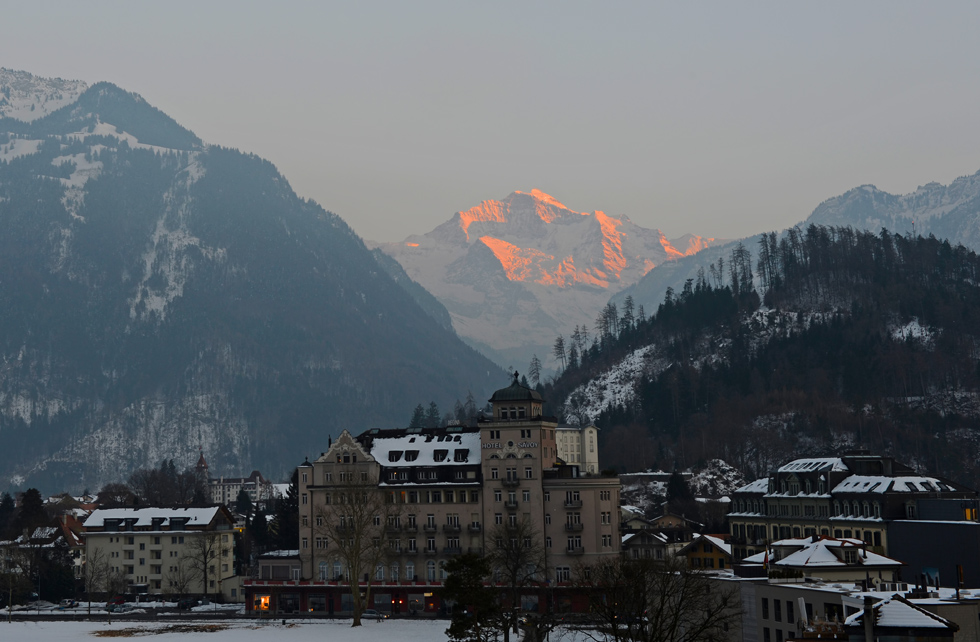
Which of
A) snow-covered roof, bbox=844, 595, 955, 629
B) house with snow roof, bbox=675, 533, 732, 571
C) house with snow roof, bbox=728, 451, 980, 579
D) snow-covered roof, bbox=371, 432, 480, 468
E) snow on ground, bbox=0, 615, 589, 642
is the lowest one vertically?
snow on ground, bbox=0, 615, 589, 642

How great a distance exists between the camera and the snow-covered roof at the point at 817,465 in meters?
172

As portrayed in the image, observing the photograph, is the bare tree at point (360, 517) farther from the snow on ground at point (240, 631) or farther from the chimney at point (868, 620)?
the chimney at point (868, 620)

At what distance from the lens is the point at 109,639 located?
4909 inches

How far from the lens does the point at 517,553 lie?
454ft

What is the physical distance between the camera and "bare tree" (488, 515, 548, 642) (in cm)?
13850

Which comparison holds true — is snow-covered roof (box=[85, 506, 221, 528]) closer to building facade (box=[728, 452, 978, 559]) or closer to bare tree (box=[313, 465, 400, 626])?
bare tree (box=[313, 465, 400, 626])

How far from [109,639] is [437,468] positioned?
163ft

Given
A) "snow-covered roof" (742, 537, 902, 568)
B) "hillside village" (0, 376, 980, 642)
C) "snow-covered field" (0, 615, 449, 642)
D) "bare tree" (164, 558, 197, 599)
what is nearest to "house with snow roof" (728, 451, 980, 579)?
"hillside village" (0, 376, 980, 642)

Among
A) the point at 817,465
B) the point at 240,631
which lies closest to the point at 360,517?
the point at 240,631

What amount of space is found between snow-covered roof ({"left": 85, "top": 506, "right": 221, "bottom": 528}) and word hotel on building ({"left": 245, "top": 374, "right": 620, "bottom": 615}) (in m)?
32.2

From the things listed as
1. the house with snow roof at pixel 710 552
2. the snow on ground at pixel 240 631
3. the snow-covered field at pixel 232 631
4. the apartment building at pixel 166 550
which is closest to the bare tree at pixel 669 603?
the snow on ground at pixel 240 631

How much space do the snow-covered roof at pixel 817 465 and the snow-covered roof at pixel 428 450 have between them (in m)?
53.7

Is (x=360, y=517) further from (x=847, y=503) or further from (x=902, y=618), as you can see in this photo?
(x=902, y=618)

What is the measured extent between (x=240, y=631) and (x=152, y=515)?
211ft
